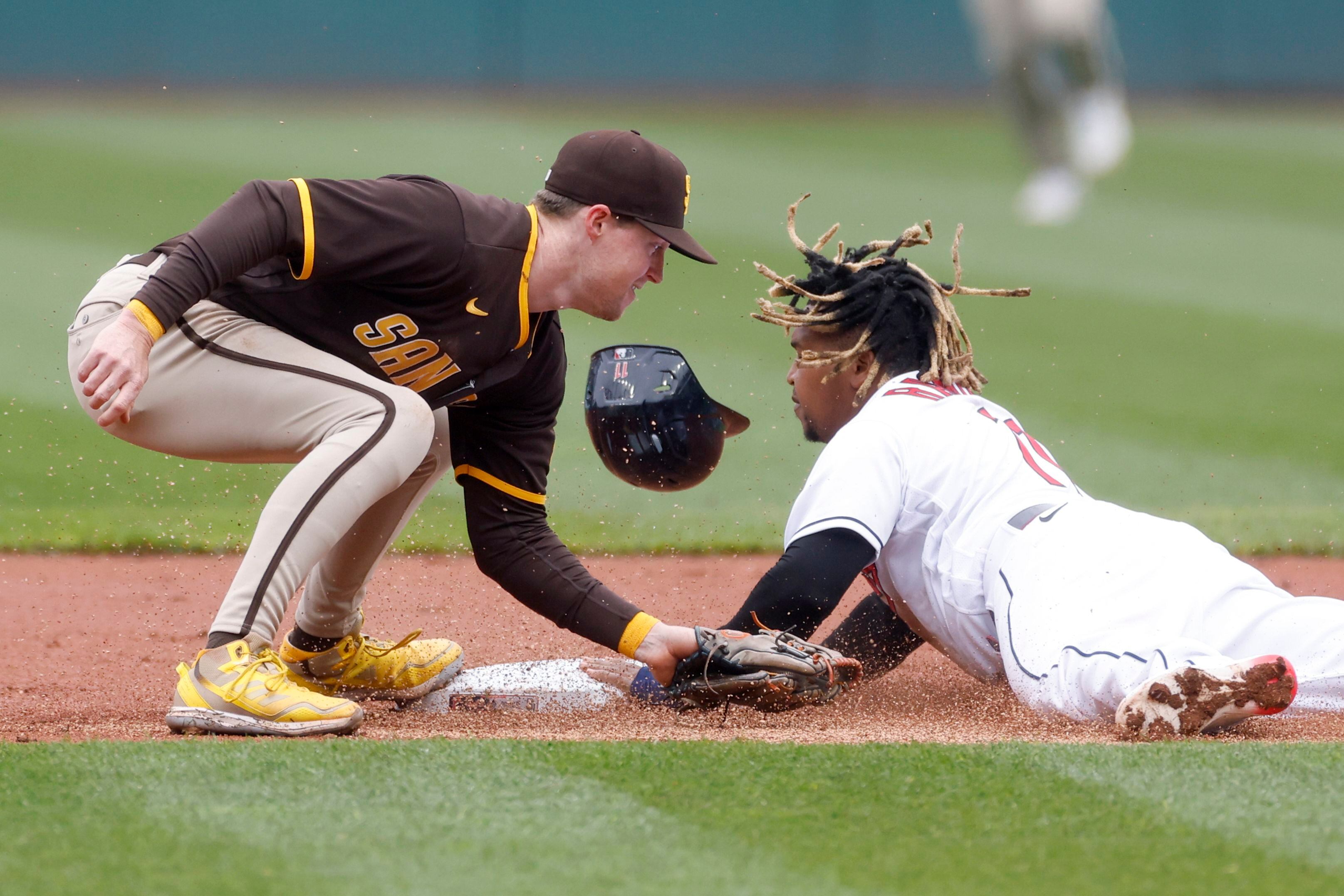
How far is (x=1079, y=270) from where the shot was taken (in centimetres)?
1229

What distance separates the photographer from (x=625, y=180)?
3059 millimetres

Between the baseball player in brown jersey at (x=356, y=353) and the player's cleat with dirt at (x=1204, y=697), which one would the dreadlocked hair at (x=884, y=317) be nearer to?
the baseball player in brown jersey at (x=356, y=353)

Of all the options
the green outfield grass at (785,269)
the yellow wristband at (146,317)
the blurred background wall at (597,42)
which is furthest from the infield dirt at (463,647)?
the blurred background wall at (597,42)

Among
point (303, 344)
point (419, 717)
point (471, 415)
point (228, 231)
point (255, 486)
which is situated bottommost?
point (255, 486)

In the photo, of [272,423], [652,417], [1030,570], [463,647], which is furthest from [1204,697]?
[463,647]

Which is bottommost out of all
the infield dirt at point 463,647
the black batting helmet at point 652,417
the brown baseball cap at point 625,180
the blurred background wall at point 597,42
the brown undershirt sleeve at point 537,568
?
the infield dirt at point 463,647

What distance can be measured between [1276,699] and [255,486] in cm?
533

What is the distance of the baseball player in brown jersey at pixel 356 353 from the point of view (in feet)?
9.05

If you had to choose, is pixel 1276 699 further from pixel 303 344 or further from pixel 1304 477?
pixel 1304 477

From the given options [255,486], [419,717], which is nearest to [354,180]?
[419,717]

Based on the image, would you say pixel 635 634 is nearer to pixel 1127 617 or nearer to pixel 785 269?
pixel 1127 617

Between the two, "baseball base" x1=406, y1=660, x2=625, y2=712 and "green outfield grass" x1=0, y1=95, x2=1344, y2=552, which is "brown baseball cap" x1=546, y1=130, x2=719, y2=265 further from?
"green outfield grass" x1=0, y1=95, x2=1344, y2=552

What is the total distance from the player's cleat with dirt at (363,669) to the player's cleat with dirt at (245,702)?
0.77 meters

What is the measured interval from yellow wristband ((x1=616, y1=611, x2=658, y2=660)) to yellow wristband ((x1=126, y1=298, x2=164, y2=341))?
3.92 feet
